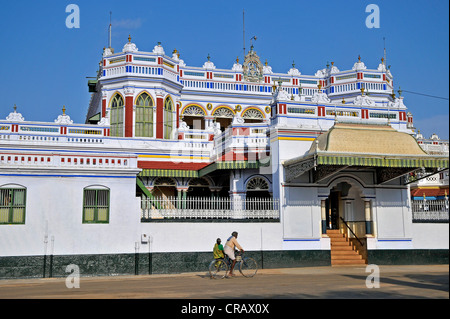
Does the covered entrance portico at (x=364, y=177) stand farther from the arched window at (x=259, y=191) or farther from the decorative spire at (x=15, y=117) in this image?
the decorative spire at (x=15, y=117)

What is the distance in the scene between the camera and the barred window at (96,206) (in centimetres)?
1730

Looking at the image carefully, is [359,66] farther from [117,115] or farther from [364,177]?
[117,115]

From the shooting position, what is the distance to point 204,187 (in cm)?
2539

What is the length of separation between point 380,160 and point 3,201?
12814mm

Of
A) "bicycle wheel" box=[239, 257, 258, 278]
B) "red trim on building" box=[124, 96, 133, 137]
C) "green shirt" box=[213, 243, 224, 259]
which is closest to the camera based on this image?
"green shirt" box=[213, 243, 224, 259]

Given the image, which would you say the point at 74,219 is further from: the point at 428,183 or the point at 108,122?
the point at 428,183

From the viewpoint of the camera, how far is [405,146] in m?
19.2

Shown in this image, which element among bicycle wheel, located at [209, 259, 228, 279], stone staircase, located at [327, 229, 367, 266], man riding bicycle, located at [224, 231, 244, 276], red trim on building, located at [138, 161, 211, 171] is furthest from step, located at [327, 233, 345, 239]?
red trim on building, located at [138, 161, 211, 171]

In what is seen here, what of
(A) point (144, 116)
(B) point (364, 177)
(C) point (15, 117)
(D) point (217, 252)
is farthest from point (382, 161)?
(C) point (15, 117)

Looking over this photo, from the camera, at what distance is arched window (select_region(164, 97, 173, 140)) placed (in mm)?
27953

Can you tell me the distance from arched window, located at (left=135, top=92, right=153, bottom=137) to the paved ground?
38.6 ft

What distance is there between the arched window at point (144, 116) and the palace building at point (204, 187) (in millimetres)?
54

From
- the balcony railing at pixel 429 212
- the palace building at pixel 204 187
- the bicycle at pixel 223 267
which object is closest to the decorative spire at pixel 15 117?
the palace building at pixel 204 187

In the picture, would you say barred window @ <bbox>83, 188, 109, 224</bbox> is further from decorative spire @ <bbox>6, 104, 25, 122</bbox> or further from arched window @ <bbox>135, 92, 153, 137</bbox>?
arched window @ <bbox>135, 92, 153, 137</bbox>
